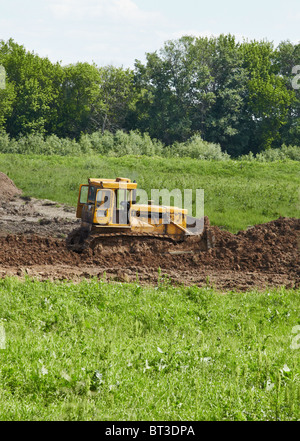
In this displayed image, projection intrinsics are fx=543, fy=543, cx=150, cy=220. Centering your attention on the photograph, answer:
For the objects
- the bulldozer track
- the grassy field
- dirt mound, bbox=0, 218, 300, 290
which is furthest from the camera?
the grassy field

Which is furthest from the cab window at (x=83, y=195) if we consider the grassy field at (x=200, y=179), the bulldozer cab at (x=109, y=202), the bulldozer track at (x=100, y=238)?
the grassy field at (x=200, y=179)

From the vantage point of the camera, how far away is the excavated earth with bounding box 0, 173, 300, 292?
494 inches

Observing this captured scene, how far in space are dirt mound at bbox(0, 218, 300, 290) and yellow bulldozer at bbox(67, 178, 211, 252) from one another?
23 centimetres

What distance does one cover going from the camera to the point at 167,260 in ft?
46.1

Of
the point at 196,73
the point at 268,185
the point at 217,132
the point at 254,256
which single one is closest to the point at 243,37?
the point at 196,73

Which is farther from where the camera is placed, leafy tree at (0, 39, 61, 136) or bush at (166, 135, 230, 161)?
leafy tree at (0, 39, 61, 136)

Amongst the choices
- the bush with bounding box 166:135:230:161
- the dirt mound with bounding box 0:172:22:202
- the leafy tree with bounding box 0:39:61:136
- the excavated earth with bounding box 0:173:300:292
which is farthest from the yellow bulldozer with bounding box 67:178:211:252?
the leafy tree with bounding box 0:39:61:136

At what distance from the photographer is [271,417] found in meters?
5.93

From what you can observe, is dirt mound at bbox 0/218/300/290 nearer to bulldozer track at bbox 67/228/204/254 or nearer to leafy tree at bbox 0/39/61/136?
bulldozer track at bbox 67/228/204/254

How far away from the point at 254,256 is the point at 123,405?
29.5 ft

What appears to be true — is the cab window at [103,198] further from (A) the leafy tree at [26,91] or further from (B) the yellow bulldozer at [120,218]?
(A) the leafy tree at [26,91]

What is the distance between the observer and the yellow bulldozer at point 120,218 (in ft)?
45.3

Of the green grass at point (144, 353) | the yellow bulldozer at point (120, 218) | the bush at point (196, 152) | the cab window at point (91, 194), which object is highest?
the bush at point (196, 152)

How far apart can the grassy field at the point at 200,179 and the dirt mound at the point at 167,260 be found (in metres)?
4.84
